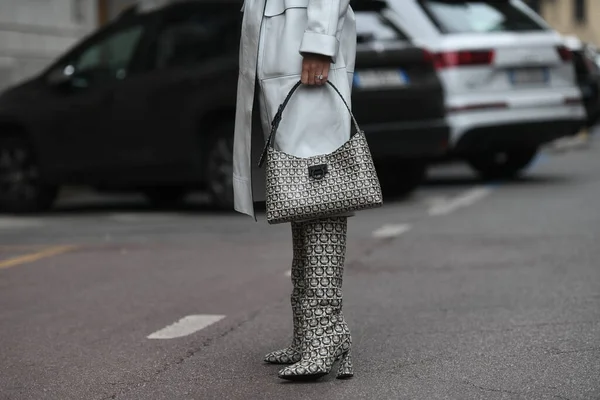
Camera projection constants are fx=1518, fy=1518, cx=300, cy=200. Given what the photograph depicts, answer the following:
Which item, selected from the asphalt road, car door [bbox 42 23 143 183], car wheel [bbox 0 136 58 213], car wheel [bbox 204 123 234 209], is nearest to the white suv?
the asphalt road

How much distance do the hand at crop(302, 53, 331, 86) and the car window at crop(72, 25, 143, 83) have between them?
25.5 ft

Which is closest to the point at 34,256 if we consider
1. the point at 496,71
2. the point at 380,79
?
the point at 380,79

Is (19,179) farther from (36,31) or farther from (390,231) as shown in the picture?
(36,31)

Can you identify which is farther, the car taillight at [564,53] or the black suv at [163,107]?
the car taillight at [564,53]

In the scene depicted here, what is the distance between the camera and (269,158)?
5.04m

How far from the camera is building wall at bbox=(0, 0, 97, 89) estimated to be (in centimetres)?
1956

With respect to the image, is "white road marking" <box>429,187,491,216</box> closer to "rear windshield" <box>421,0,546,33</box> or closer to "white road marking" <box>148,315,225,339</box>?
"rear windshield" <box>421,0,546,33</box>

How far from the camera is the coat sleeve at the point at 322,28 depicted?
4.98 m

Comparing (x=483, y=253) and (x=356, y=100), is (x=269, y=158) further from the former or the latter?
(x=356, y=100)

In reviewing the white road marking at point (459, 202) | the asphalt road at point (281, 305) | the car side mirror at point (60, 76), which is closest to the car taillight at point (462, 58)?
the white road marking at point (459, 202)

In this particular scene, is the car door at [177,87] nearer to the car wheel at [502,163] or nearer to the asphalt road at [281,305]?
the asphalt road at [281,305]

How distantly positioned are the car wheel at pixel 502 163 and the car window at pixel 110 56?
4437mm

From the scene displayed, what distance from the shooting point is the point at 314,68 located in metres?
5.03

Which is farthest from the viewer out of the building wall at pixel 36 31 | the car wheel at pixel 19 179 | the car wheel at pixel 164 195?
the building wall at pixel 36 31
